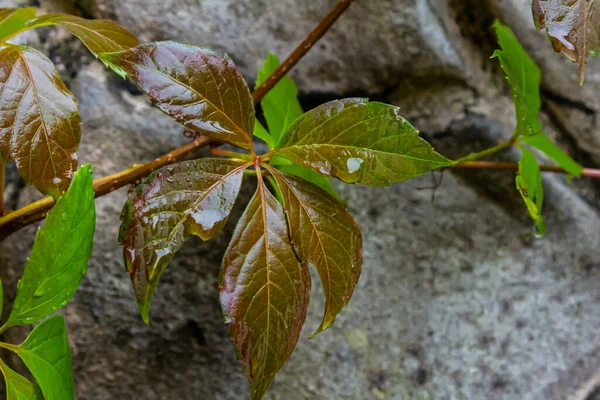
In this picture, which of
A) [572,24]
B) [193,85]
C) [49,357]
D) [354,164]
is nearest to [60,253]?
[49,357]

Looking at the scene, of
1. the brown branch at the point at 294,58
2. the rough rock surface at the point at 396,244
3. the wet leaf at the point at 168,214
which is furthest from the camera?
the rough rock surface at the point at 396,244

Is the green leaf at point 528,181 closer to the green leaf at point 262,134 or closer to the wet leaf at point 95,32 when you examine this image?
the green leaf at point 262,134

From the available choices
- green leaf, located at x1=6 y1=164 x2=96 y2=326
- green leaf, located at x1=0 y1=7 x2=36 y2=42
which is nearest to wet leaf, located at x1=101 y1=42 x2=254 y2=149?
green leaf, located at x1=6 y1=164 x2=96 y2=326

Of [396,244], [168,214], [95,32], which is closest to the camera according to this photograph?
[168,214]

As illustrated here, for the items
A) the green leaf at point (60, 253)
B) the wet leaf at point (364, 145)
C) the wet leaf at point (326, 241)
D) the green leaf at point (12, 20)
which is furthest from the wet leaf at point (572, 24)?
the green leaf at point (12, 20)

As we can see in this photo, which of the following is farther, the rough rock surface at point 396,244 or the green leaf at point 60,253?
the rough rock surface at point 396,244

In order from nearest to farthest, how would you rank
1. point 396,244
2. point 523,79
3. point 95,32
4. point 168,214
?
point 168,214 < point 95,32 < point 523,79 < point 396,244

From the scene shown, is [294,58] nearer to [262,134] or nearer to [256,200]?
[262,134]
